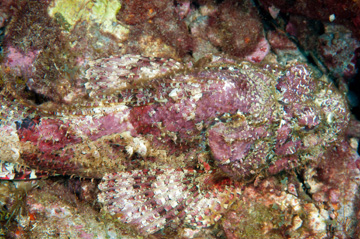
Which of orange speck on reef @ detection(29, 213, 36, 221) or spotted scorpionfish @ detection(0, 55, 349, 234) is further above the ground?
spotted scorpionfish @ detection(0, 55, 349, 234)

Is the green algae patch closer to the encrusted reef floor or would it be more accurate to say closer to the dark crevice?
the encrusted reef floor

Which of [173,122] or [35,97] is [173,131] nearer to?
[173,122]

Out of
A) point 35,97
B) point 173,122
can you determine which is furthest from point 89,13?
point 173,122

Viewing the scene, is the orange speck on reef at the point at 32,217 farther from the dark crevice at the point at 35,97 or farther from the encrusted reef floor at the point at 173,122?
the dark crevice at the point at 35,97

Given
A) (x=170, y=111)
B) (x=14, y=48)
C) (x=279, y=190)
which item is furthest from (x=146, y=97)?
(x=279, y=190)

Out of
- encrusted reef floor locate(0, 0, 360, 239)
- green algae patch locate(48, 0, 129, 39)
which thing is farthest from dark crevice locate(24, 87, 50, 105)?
green algae patch locate(48, 0, 129, 39)

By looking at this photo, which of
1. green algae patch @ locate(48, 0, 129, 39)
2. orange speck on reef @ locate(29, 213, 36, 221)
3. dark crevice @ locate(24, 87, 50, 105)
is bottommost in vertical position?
orange speck on reef @ locate(29, 213, 36, 221)

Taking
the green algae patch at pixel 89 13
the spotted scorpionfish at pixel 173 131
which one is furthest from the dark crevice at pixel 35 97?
the green algae patch at pixel 89 13
